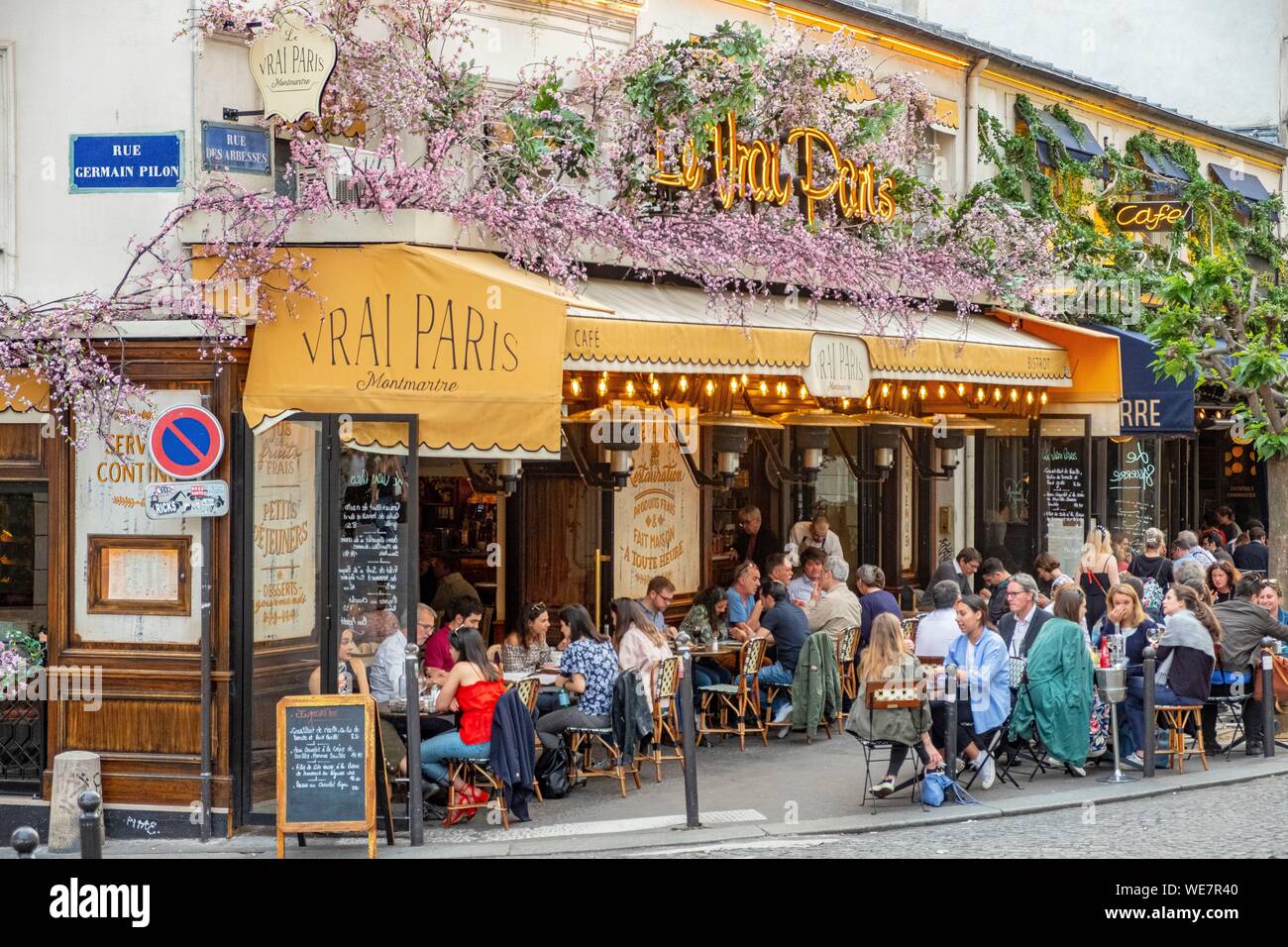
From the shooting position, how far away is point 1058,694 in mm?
13734

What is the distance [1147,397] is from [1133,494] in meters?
5.31

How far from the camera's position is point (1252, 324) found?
1850cm

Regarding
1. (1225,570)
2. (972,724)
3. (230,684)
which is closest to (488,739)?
(230,684)

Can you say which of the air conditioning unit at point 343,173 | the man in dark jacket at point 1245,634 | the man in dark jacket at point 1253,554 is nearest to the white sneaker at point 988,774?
the man in dark jacket at point 1245,634

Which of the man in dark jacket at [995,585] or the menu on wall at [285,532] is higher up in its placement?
the menu on wall at [285,532]

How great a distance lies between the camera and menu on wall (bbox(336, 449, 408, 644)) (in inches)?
498

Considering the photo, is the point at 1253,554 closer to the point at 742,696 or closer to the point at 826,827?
the point at 742,696

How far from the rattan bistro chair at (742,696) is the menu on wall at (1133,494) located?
965 centimetres

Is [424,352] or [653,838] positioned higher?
[424,352]

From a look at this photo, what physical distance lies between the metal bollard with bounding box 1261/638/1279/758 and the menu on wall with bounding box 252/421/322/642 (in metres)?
7.76

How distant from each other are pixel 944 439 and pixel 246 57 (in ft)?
36.5

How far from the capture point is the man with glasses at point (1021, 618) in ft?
46.7

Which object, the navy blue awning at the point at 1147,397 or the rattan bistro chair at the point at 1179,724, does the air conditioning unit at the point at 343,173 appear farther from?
the navy blue awning at the point at 1147,397

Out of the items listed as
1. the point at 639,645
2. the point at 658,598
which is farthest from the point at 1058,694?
the point at 658,598
